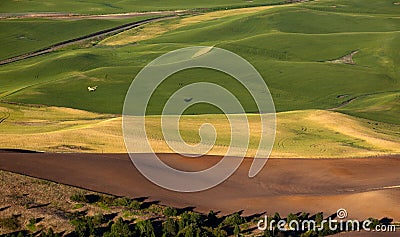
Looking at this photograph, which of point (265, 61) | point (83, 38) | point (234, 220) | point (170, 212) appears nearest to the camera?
point (234, 220)

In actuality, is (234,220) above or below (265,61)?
below

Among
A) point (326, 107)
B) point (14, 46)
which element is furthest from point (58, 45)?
point (326, 107)

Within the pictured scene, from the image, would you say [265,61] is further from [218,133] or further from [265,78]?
[218,133]

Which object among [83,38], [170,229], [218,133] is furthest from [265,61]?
[170,229]

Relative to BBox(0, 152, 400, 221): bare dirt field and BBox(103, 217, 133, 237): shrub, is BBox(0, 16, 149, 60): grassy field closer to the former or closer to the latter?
BBox(0, 152, 400, 221): bare dirt field

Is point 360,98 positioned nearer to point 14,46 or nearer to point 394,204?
point 394,204

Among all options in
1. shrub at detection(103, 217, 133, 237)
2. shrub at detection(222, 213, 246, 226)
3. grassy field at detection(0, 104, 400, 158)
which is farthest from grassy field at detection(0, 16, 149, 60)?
shrub at detection(222, 213, 246, 226)
